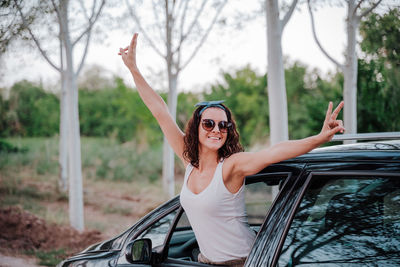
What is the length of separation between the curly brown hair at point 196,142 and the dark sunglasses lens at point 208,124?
11 cm

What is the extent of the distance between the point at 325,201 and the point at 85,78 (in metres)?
25.3

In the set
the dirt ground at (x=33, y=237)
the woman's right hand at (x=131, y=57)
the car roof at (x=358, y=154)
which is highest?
the woman's right hand at (x=131, y=57)

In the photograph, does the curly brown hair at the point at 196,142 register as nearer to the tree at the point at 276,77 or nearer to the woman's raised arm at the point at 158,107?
the woman's raised arm at the point at 158,107

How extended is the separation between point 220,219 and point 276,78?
332cm

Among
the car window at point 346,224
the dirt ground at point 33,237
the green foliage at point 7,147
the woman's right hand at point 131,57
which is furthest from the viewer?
the green foliage at point 7,147

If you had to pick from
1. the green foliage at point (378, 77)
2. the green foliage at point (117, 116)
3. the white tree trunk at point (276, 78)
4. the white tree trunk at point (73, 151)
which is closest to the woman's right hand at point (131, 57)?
the white tree trunk at point (276, 78)

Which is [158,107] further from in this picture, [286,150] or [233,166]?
[286,150]

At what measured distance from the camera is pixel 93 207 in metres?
10.1

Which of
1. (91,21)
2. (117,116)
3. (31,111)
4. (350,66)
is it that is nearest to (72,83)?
(91,21)

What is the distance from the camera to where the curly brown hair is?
7.45 ft

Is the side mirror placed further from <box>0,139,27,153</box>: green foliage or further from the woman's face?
<box>0,139,27,153</box>: green foliage

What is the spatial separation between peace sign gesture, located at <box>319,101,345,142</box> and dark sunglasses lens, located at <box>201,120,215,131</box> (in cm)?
65

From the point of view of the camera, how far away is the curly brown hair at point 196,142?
2.27 metres

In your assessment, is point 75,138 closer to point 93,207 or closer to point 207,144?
point 93,207
